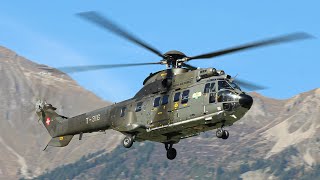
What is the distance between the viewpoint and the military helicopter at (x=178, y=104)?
2207 inches

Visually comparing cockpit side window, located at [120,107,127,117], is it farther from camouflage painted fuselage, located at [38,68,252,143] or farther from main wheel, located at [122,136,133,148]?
main wheel, located at [122,136,133,148]

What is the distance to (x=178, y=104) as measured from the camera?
190ft

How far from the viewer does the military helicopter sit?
56.1 meters

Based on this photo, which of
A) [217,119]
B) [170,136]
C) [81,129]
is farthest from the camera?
[81,129]

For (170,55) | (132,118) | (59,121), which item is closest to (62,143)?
(59,121)

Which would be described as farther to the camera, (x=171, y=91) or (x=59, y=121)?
(x=59, y=121)

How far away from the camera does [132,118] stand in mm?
60594

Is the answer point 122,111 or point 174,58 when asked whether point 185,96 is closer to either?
point 174,58

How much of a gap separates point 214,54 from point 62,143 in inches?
701

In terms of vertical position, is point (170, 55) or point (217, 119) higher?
point (170, 55)

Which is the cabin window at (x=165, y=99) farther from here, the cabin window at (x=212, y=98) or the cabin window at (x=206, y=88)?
the cabin window at (x=212, y=98)

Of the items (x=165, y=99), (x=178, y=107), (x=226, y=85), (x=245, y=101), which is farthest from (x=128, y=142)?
A: (x=245, y=101)

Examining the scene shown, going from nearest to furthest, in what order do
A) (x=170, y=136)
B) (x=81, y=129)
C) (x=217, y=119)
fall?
(x=217, y=119) < (x=170, y=136) < (x=81, y=129)

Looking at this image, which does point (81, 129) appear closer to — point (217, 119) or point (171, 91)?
point (171, 91)
